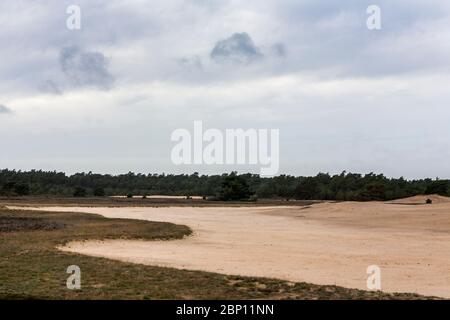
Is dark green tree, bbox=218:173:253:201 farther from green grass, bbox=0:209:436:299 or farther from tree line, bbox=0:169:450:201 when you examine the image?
green grass, bbox=0:209:436:299

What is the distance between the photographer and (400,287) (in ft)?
58.1

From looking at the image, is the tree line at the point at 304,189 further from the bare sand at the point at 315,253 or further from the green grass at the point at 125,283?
the green grass at the point at 125,283

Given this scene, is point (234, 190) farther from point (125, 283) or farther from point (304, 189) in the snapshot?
point (125, 283)

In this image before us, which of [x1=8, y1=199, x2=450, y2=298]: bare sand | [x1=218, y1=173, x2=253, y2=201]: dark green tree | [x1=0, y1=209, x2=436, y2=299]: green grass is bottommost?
[x1=8, y1=199, x2=450, y2=298]: bare sand

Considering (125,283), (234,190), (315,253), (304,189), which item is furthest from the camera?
(304,189)

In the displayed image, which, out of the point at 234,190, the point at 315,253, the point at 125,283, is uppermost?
the point at 234,190

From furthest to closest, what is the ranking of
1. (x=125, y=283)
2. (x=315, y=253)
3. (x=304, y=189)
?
1. (x=304, y=189)
2. (x=315, y=253)
3. (x=125, y=283)

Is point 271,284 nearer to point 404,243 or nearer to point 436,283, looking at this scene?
point 436,283

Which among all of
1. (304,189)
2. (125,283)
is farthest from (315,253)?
(304,189)

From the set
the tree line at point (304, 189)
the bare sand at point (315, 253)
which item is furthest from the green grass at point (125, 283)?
the tree line at point (304, 189)

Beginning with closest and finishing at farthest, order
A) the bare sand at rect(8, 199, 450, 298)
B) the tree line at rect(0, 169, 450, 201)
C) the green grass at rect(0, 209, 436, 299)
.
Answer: the green grass at rect(0, 209, 436, 299)
the bare sand at rect(8, 199, 450, 298)
the tree line at rect(0, 169, 450, 201)

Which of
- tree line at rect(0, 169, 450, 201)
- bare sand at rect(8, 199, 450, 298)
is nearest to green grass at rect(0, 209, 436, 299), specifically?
bare sand at rect(8, 199, 450, 298)

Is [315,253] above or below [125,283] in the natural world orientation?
below
